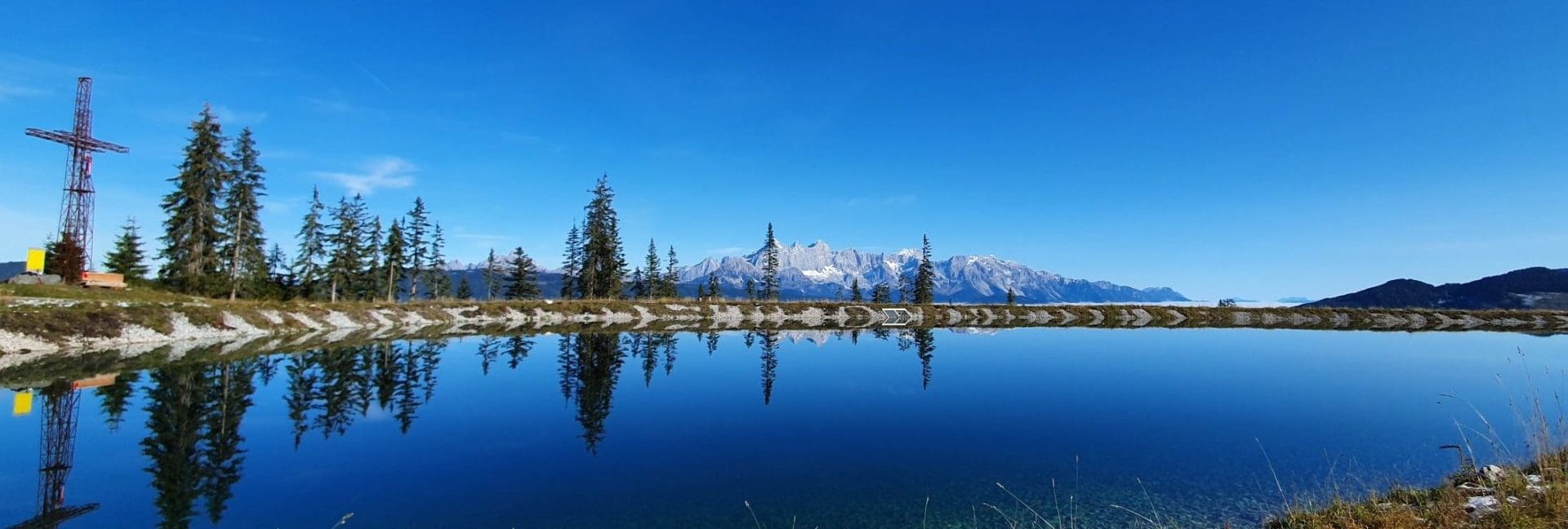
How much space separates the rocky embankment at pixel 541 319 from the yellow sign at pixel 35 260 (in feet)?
53.3

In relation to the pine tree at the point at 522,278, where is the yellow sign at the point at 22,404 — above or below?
below

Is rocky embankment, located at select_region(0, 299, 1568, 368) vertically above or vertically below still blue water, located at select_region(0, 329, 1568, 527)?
above

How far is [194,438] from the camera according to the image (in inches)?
587

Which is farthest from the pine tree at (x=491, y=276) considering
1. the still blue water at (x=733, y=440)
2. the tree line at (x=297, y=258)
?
the still blue water at (x=733, y=440)

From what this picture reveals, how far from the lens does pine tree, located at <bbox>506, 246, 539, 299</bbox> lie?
10125 centimetres

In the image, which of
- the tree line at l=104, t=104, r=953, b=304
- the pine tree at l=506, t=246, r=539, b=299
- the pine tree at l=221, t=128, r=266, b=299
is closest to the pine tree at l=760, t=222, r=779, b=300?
the tree line at l=104, t=104, r=953, b=304

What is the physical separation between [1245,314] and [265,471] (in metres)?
103

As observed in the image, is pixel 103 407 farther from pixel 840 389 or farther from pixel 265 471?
pixel 840 389

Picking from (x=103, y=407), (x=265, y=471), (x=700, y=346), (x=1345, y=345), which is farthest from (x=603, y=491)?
(x=1345, y=345)

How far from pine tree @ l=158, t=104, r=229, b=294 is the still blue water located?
1470 inches

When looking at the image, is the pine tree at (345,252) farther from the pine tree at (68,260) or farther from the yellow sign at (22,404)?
the yellow sign at (22,404)

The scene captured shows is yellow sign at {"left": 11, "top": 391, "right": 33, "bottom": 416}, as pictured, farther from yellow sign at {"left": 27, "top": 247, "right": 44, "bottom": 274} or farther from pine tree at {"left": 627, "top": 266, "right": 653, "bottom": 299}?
pine tree at {"left": 627, "top": 266, "right": 653, "bottom": 299}

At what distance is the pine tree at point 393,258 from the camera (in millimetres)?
81062

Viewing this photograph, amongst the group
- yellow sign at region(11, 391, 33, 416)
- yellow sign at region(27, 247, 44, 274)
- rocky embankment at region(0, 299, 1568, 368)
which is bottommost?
yellow sign at region(11, 391, 33, 416)
